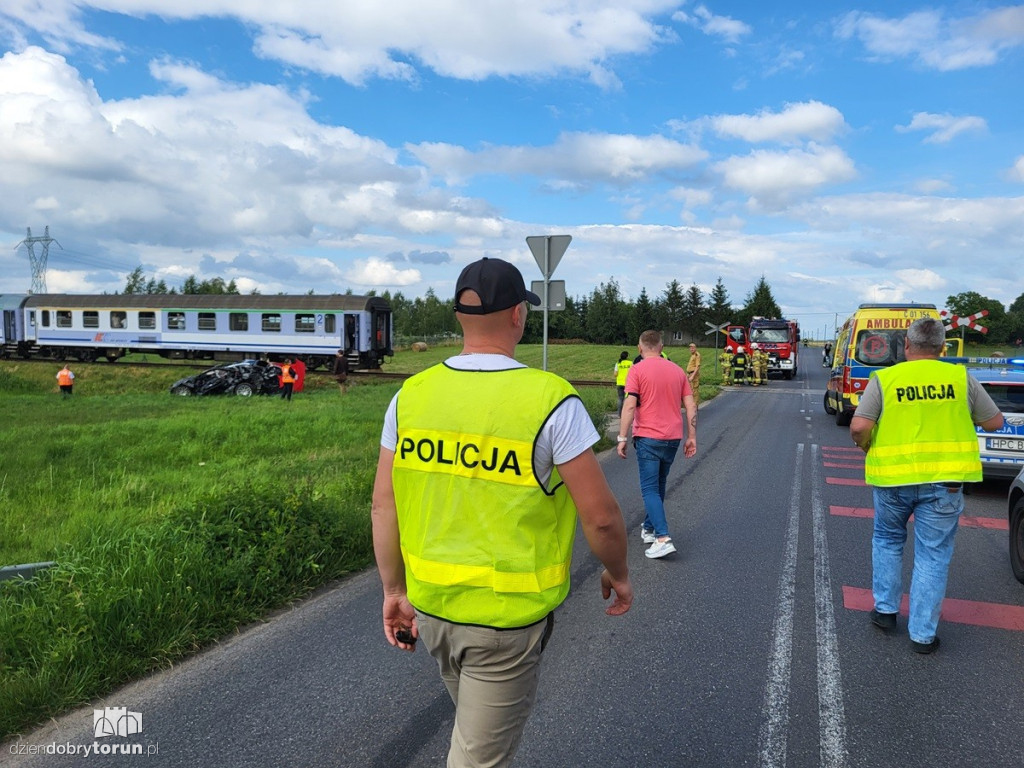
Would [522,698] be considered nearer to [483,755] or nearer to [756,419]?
[483,755]

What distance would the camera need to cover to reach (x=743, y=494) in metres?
8.35

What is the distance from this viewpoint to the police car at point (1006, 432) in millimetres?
8094

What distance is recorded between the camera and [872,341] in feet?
47.7

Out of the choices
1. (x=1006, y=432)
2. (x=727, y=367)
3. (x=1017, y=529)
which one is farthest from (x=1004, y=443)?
(x=727, y=367)

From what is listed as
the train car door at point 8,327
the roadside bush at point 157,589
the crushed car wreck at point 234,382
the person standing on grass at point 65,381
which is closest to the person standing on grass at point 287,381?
the crushed car wreck at point 234,382

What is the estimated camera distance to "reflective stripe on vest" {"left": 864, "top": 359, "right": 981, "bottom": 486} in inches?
157

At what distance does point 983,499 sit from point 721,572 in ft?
16.2

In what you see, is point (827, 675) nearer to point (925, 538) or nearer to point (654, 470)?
point (925, 538)

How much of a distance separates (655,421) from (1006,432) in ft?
16.4

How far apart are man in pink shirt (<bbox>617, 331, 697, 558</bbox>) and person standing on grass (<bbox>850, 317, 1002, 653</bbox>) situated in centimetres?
173

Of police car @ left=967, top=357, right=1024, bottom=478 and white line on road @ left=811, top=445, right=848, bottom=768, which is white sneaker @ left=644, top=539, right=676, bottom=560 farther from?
police car @ left=967, top=357, right=1024, bottom=478

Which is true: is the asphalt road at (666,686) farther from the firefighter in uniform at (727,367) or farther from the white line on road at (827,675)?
the firefighter in uniform at (727,367)

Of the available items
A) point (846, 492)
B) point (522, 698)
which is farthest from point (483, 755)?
point (846, 492)

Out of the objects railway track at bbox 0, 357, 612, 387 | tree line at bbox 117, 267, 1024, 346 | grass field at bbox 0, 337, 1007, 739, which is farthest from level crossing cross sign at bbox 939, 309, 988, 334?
tree line at bbox 117, 267, 1024, 346
